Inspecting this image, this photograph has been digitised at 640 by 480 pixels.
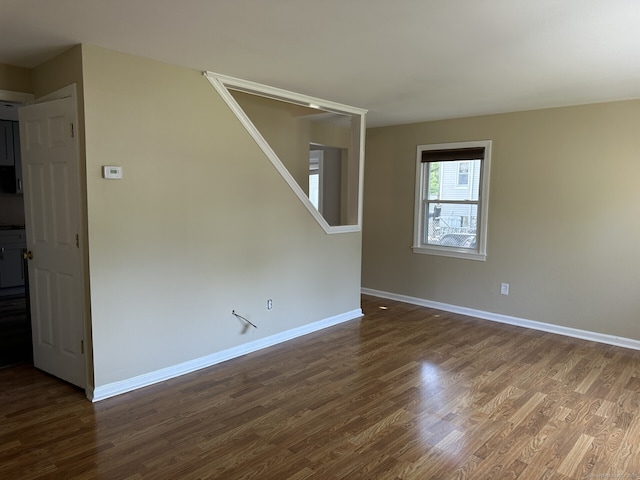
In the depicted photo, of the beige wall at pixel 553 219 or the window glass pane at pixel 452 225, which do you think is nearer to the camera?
the beige wall at pixel 553 219

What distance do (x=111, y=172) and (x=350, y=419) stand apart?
2.23 meters

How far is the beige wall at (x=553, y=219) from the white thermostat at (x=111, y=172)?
3688 millimetres

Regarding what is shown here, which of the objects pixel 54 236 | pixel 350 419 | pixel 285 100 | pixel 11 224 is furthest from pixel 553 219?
pixel 11 224

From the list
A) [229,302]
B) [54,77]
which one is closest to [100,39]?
[54,77]

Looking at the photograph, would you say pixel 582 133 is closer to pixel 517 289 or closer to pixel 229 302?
pixel 517 289

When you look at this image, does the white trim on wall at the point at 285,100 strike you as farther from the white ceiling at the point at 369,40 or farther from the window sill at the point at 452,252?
the window sill at the point at 452,252

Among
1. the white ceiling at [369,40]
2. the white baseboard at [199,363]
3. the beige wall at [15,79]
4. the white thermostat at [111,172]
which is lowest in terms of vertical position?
the white baseboard at [199,363]

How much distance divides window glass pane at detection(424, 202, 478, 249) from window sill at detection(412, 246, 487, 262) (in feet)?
0.26

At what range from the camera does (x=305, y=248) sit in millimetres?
4484

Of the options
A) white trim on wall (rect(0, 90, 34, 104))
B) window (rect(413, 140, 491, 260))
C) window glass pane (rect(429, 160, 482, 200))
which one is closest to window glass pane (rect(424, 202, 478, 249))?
window (rect(413, 140, 491, 260))

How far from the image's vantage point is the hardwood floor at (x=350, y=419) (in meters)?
2.31

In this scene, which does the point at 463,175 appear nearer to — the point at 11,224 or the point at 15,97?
the point at 15,97

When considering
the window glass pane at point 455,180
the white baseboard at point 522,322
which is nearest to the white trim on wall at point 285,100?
the window glass pane at point 455,180

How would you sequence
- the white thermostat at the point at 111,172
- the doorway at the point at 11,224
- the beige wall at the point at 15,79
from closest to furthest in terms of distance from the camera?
the white thermostat at the point at 111,172, the beige wall at the point at 15,79, the doorway at the point at 11,224
